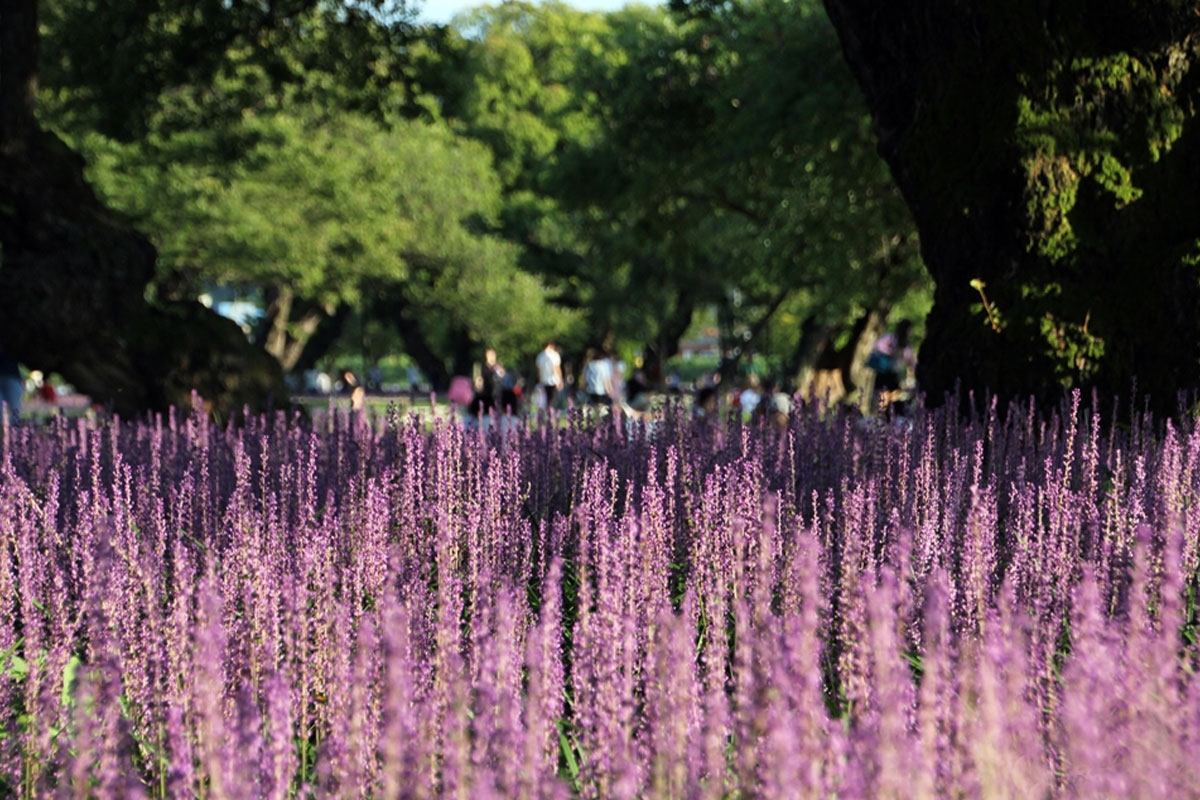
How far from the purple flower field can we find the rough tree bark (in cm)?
586

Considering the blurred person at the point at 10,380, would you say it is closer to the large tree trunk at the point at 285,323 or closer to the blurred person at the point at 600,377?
the blurred person at the point at 600,377

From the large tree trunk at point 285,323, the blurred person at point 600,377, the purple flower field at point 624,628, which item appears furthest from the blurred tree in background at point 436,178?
the purple flower field at point 624,628

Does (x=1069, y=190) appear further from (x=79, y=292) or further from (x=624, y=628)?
(x=79, y=292)

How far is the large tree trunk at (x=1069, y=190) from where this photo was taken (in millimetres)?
7312

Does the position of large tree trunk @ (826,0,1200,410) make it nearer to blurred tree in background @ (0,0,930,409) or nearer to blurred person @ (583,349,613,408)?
blurred tree in background @ (0,0,930,409)

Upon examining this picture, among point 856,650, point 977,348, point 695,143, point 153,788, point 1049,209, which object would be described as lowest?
point 153,788

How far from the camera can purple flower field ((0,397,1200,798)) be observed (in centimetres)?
217

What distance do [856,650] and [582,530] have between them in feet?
4.46

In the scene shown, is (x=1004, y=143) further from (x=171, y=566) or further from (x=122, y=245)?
(x=122, y=245)

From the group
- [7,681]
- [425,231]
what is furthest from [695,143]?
[425,231]

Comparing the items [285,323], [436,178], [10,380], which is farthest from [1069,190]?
[285,323]

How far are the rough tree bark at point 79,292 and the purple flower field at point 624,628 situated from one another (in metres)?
5.86

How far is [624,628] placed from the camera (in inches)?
124

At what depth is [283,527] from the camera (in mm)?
4719
